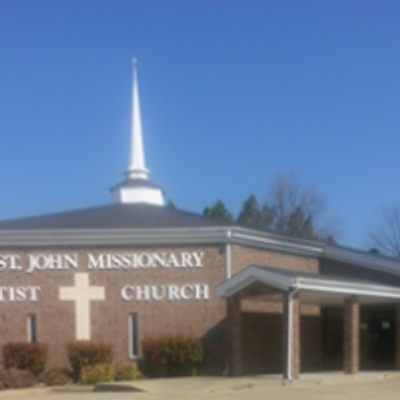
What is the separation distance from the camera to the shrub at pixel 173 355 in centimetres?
2044

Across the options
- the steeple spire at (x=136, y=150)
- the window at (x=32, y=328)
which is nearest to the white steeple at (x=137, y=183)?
the steeple spire at (x=136, y=150)

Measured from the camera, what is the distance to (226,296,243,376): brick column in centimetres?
1994

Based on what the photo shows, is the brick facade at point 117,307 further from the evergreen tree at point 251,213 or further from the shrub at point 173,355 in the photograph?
the evergreen tree at point 251,213

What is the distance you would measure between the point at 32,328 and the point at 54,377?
6.99ft

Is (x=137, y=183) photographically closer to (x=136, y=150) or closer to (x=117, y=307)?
(x=136, y=150)

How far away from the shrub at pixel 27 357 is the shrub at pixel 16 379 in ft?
2.21

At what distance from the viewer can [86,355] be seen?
66.6 ft

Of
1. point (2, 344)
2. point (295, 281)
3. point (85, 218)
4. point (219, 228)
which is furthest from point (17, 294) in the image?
point (295, 281)

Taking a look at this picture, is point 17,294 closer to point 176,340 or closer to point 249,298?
point 176,340

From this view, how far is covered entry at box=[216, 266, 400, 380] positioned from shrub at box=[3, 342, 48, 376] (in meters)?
5.45

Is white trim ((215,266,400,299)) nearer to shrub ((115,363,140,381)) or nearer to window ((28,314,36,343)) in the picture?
shrub ((115,363,140,381))

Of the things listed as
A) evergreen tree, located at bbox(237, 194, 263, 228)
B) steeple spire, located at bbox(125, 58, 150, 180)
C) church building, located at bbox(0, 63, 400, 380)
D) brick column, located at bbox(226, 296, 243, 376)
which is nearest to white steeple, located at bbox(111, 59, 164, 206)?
steeple spire, located at bbox(125, 58, 150, 180)

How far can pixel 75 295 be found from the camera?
2159 centimetres

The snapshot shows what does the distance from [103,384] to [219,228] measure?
600 centimetres
